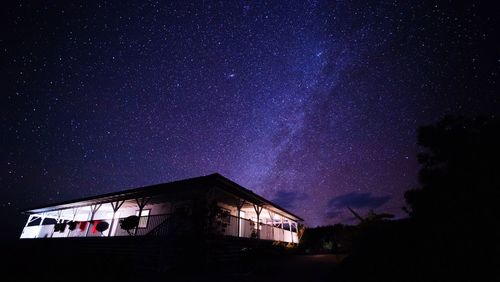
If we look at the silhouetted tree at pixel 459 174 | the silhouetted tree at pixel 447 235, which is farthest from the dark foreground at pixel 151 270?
the silhouetted tree at pixel 459 174

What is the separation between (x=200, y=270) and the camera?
9.50 metres

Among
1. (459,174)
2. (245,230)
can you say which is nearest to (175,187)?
(245,230)

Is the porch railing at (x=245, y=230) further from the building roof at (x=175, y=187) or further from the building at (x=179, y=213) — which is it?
the building roof at (x=175, y=187)

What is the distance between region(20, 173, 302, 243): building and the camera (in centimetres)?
1161

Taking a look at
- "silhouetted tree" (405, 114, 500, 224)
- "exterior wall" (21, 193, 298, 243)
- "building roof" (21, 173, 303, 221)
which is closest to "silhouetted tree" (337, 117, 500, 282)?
"silhouetted tree" (405, 114, 500, 224)

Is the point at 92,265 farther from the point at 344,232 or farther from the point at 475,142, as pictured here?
the point at 475,142

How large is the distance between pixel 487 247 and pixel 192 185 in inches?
510

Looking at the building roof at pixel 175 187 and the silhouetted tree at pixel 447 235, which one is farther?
the building roof at pixel 175 187

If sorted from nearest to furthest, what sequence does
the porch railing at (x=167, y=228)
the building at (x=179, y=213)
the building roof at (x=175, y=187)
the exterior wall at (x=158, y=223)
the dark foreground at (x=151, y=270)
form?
the dark foreground at (x=151, y=270) < the building at (x=179, y=213) < the porch railing at (x=167, y=228) < the building roof at (x=175, y=187) < the exterior wall at (x=158, y=223)

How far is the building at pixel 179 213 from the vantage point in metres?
11.6

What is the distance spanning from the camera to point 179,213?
11.6 m

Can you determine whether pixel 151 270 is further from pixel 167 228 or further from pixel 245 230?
pixel 245 230

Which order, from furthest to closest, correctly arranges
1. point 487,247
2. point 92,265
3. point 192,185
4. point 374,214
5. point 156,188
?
1. point 156,188
2. point 192,185
3. point 92,265
4. point 374,214
5. point 487,247

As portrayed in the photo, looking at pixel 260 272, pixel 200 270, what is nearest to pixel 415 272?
pixel 260 272
